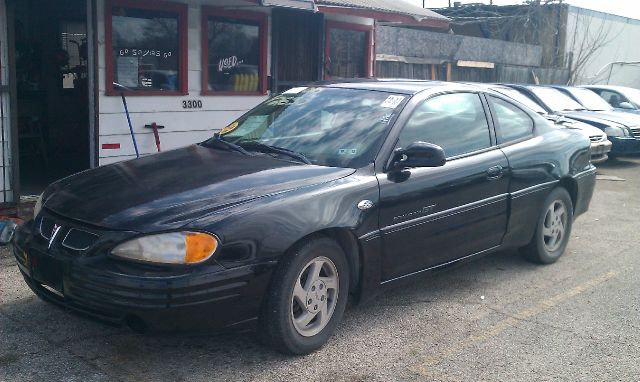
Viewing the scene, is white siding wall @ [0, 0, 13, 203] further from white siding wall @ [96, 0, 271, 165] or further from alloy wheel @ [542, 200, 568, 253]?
alloy wheel @ [542, 200, 568, 253]

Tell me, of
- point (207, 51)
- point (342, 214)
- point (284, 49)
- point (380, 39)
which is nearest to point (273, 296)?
point (342, 214)

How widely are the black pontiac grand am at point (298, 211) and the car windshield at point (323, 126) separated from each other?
14 millimetres

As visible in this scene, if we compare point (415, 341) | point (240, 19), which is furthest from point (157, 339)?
point (240, 19)

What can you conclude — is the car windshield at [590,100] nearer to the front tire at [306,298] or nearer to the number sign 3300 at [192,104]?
the number sign 3300 at [192,104]

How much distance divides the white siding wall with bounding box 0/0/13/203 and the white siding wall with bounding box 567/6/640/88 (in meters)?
22.5

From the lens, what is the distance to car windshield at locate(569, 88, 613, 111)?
14.6m

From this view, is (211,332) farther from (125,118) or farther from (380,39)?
(380,39)

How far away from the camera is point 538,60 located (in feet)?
79.3

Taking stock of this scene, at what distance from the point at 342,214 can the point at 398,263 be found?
657 millimetres

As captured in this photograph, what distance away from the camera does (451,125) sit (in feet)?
17.4

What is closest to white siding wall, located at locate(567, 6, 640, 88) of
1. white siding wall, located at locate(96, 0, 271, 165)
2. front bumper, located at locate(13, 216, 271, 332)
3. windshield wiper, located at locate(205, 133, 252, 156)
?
white siding wall, located at locate(96, 0, 271, 165)

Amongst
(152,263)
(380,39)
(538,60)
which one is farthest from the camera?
(538,60)

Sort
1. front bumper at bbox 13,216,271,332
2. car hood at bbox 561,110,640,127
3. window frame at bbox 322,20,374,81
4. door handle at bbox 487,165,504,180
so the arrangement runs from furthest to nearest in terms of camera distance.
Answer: car hood at bbox 561,110,640,127 < window frame at bbox 322,20,374,81 < door handle at bbox 487,165,504,180 < front bumper at bbox 13,216,271,332

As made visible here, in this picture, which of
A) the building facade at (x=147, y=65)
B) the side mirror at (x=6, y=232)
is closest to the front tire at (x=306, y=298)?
the side mirror at (x=6, y=232)
